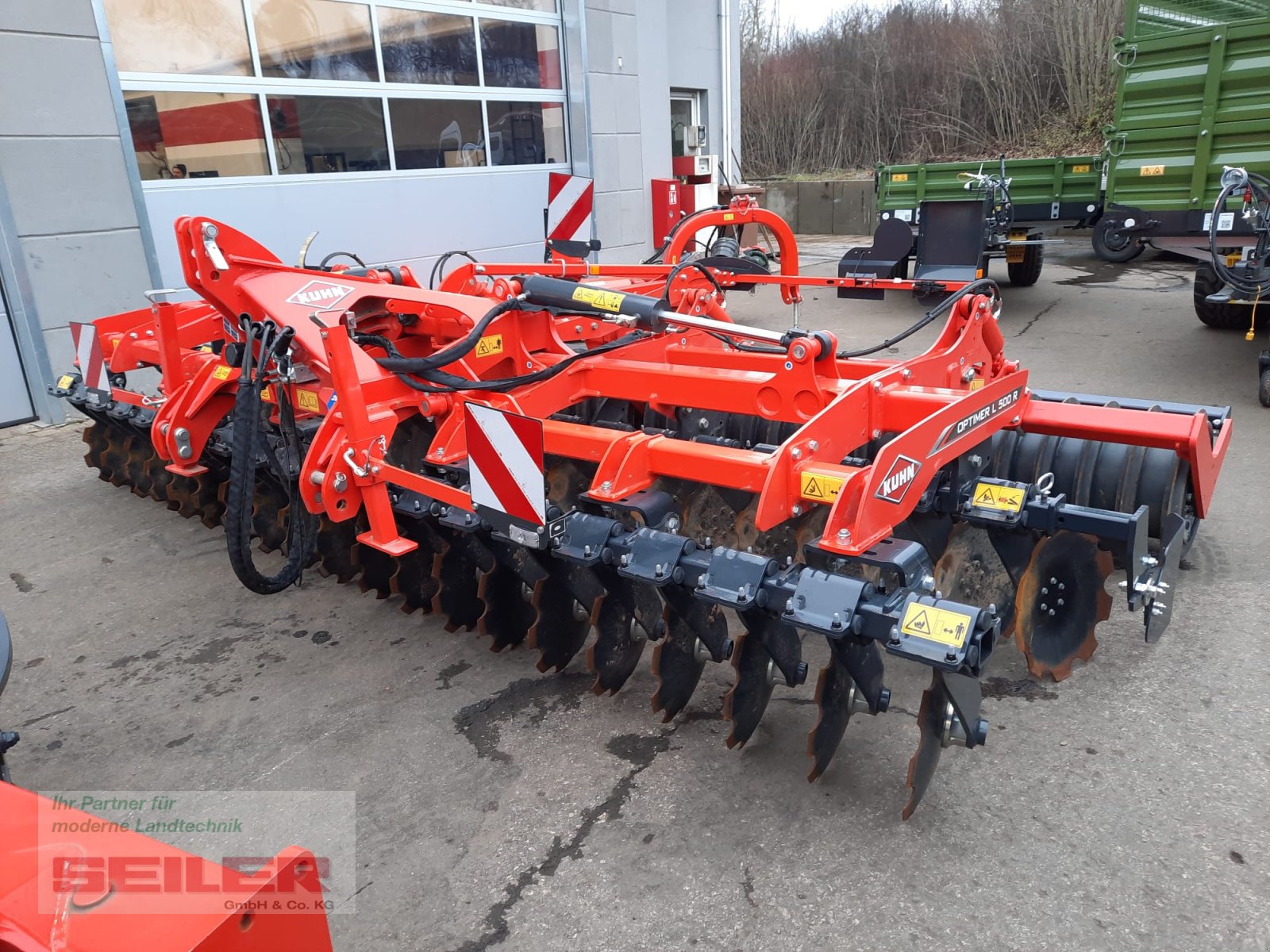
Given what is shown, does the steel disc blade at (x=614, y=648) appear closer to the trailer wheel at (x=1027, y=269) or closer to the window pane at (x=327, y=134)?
the window pane at (x=327, y=134)

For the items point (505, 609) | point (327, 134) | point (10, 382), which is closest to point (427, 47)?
point (327, 134)

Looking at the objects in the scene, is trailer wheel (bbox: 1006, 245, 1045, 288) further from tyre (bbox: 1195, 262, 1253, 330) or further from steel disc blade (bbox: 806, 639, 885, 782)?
steel disc blade (bbox: 806, 639, 885, 782)

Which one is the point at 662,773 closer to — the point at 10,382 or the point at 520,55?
the point at 10,382

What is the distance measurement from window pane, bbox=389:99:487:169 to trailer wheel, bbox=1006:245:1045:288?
6.13 meters

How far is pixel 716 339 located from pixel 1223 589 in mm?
2396

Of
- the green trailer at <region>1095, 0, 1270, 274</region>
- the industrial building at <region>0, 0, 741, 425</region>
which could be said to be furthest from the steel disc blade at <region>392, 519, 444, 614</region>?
the green trailer at <region>1095, 0, 1270, 274</region>

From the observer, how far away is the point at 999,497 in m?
2.86

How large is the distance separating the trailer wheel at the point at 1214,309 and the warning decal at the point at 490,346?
606cm

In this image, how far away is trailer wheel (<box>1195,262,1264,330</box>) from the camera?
717cm

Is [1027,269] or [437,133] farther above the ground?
[437,133]

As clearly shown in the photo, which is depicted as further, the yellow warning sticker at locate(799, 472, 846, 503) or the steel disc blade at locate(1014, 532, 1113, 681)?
the steel disc blade at locate(1014, 532, 1113, 681)

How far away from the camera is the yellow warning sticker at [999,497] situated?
2.81 metres

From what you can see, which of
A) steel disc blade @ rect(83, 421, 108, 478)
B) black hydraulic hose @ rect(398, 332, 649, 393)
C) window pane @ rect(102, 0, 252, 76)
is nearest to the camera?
black hydraulic hose @ rect(398, 332, 649, 393)

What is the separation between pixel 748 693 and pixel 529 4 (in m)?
8.42
